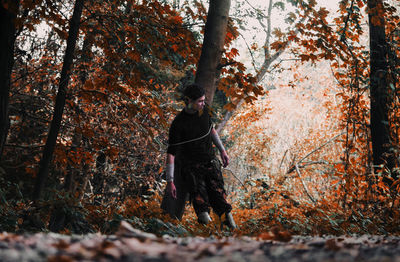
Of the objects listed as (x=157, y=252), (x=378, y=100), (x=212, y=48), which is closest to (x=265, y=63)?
(x=378, y=100)

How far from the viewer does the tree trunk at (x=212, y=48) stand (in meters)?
4.86

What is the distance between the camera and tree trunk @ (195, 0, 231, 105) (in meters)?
4.86

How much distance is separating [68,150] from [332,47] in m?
4.98

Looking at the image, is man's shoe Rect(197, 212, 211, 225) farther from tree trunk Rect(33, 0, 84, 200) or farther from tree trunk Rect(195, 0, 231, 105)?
tree trunk Rect(33, 0, 84, 200)

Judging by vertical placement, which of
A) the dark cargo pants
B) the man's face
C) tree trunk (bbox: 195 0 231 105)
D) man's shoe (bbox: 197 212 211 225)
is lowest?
man's shoe (bbox: 197 212 211 225)

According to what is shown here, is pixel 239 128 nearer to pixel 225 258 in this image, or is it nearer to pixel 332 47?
pixel 332 47

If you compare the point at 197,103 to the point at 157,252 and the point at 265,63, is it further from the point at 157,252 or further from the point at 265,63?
the point at 265,63

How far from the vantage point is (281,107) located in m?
23.7

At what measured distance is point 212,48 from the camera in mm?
4887

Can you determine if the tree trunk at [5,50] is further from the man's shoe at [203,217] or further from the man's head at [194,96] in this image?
the man's shoe at [203,217]

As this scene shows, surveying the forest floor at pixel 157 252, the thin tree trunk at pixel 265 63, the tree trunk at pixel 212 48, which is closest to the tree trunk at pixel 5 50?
the tree trunk at pixel 212 48

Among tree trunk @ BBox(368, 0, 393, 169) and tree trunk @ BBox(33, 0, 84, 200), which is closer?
tree trunk @ BBox(33, 0, 84, 200)

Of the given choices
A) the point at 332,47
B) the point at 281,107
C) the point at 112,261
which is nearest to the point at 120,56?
the point at 332,47

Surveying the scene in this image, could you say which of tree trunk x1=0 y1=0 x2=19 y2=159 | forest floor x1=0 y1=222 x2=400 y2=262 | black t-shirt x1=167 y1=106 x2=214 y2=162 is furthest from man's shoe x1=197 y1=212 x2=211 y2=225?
tree trunk x1=0 y1=0 x2=19 y2=159
